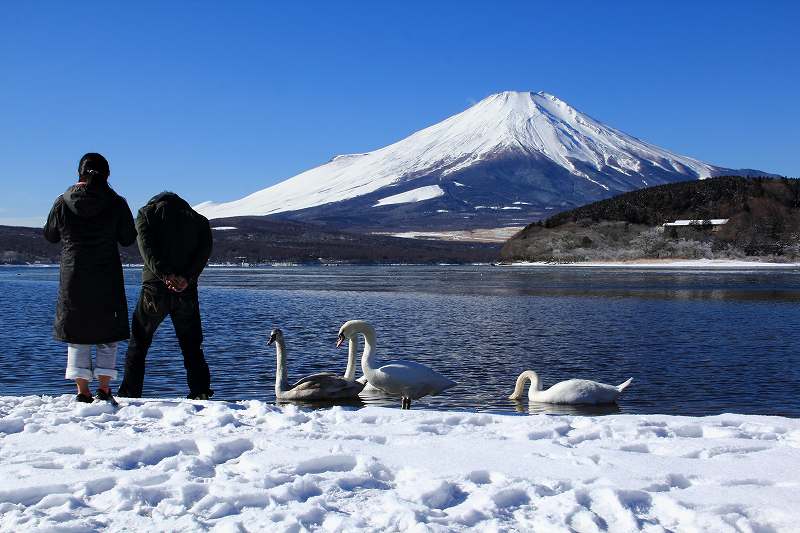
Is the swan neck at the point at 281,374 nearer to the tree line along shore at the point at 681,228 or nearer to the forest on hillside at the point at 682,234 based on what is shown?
the tree line along shore at the point at 681,228

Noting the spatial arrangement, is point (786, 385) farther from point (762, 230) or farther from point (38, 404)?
point (762, 230)

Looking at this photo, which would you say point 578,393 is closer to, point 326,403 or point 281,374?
point 326,403

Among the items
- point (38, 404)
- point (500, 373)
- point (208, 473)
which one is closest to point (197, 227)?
point (38, 404)

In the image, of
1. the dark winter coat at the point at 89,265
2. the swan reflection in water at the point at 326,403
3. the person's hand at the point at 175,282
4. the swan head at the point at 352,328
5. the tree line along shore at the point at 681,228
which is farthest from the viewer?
the tree line along shore at the point at 681,228

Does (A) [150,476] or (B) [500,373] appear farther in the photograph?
(B) [500,373]

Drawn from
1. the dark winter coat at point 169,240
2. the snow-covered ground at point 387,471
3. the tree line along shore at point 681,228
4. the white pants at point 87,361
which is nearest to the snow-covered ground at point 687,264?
the tree line along shore at point 681,228

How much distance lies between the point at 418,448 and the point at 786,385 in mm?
11190

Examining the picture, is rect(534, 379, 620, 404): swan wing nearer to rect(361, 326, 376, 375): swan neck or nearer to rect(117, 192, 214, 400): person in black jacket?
rect(361, 326, 376, 375): swan neck

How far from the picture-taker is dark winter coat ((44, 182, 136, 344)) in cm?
934

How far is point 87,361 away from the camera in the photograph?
31.5ft

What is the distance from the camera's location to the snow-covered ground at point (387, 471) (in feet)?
19.1

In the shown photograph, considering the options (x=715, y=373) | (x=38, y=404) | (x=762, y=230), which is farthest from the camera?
(x=762, y=230)

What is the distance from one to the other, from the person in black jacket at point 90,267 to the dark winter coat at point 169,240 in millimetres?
798

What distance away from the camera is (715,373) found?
17875 mm
